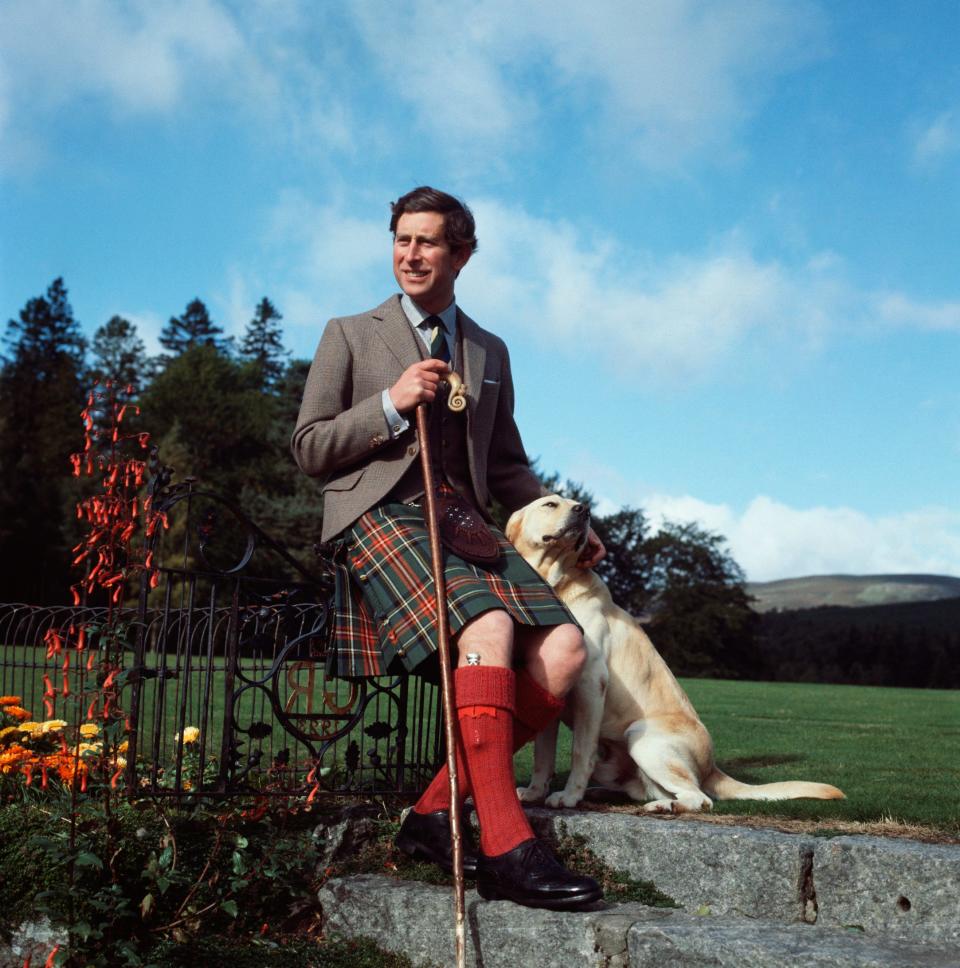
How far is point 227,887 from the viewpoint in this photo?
12.6ft

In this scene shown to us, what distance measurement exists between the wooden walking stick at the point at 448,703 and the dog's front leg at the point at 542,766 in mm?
1045

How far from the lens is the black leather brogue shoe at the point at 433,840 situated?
3659 mm

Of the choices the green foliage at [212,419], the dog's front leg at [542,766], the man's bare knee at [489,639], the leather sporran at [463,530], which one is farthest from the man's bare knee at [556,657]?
the green foliage at [212,419]

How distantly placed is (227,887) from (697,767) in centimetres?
203

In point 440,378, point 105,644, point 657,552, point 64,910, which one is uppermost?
point 657,552

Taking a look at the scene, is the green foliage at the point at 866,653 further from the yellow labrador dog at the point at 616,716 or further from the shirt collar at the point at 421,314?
the shirt collar at the point at 421,314

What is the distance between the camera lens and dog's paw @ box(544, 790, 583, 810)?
4.28m

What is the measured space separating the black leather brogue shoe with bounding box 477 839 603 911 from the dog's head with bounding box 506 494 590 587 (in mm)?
1471

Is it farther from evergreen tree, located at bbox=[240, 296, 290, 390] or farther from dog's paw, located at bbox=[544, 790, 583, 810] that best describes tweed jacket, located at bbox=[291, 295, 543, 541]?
evergreen tree, located at bbox=[240, 296, 290, 390]

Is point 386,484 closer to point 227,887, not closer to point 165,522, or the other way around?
point 165,522

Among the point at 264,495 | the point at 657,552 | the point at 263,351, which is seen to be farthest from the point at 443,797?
the point at 263,351

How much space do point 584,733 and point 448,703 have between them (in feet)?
4.06

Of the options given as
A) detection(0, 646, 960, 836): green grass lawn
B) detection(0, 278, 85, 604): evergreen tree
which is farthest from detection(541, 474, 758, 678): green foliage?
detection(0, 646, 960, 836): green grass lawn

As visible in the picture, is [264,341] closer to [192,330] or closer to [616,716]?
[192,330]
